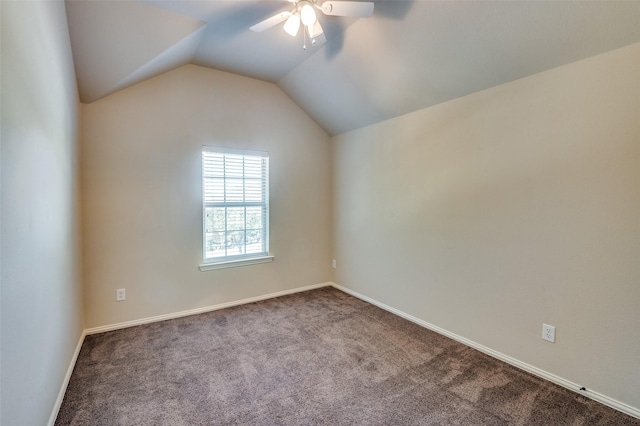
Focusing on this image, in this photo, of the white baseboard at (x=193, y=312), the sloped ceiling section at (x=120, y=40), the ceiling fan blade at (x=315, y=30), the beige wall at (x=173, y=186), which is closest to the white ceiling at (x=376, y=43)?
the sloped ceiling section at (x=120, y=40)

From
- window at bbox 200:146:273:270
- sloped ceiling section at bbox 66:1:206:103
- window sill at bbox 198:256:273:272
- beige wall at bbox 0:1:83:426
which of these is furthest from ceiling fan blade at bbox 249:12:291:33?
window sill at bbox 198:256:273:272

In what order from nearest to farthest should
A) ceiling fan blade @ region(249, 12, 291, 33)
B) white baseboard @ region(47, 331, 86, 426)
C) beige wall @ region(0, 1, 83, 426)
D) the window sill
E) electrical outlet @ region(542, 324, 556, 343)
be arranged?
beige wall @ region(0, 1, 83, 426), white baseboard @ region(47, 331, 86, 426), ceiling fan blade @ region(249, 12, 291, 33), electrical outlet @ region(542, 324, 556, 343), the window sill

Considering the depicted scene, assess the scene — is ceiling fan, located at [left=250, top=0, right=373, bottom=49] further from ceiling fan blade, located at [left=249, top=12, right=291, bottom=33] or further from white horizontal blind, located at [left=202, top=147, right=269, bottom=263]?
white horizontal blind, located at [left=202, top=147, right=269, bottom=263]

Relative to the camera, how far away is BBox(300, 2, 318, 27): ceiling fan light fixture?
71.9 inches

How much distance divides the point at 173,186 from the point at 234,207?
0.72m

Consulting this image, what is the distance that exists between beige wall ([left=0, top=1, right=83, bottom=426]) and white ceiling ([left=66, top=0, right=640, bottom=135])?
12.7 inches

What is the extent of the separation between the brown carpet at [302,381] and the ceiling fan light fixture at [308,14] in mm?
2467

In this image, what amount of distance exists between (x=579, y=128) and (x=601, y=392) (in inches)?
68.4

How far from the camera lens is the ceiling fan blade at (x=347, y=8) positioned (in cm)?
180

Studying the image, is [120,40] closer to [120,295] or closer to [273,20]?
[273,20]

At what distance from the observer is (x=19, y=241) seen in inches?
50.1

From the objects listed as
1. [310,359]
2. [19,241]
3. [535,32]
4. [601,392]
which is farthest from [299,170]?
[601,392]

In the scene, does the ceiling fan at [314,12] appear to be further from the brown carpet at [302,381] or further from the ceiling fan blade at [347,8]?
the brown carpet at [302,381]

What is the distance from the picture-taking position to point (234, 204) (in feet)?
11.8
